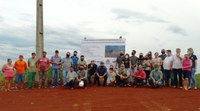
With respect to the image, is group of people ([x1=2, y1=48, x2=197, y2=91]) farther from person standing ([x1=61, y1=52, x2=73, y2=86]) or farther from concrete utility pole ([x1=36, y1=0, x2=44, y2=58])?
concrete utility pole ([x1=36, y1=0, x2=44, y2=58])

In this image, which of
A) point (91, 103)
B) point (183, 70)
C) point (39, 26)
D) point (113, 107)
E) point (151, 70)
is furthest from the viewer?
point (39, 26)

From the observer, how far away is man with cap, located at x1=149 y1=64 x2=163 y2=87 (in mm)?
15617

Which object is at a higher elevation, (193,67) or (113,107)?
(193,67)

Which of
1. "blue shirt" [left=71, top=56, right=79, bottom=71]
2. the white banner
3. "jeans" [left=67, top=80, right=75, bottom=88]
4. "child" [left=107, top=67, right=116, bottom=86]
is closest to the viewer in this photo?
"jeans" [left=67, top=80, right=75, bottom=88]

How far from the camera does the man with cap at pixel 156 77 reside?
15.6 metres

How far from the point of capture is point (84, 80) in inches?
640

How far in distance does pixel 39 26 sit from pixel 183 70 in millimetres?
8334

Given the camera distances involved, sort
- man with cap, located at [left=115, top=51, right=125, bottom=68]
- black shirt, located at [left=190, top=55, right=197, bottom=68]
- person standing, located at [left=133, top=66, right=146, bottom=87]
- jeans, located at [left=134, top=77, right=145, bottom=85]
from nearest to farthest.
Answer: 1. black shirt, located at [left=190, top=55, right=197, bottom=68]
2. person standing, located at [left=133, top=66, right=146, bottom=87]
3. jeans, located at [left=134, top=77, right=145, bottom=85]
4. man with cap, located at [left=115, top=51, right=125, bottom=68]

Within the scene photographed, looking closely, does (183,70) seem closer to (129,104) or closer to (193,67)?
(193,67)

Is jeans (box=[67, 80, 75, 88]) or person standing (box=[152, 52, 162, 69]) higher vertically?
person standing (box=[152, 52, 162, 69])

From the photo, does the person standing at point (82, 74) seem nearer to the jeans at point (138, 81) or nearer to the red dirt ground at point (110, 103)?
the jeans at point (138, 81)

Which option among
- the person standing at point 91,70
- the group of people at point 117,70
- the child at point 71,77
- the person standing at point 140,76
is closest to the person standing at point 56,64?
the group of people at point 117,70

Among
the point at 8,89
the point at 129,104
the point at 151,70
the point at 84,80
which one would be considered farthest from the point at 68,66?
the point at 129,104

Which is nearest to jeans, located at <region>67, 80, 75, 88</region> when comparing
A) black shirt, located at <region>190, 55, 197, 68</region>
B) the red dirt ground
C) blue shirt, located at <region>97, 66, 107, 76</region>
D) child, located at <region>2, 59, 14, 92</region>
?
blue shirt, located at <region>97, 66, 107, 76</region>
